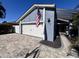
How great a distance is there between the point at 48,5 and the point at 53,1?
0.79m

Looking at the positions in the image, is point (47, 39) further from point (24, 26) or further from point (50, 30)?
point (24, 26)

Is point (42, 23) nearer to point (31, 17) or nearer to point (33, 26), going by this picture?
point (33, 26)

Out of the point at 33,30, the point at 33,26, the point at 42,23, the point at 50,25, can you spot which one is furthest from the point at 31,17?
the point at 50,25

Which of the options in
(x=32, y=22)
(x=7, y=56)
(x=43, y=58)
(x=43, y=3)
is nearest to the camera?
(x=43, y=58)

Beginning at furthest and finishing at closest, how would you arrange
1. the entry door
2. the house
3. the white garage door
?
1. the white garage door
2. the house
3. the entry door

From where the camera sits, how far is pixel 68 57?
305 inches

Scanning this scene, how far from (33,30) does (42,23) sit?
2.43 m

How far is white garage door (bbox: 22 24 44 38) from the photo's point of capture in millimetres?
14094

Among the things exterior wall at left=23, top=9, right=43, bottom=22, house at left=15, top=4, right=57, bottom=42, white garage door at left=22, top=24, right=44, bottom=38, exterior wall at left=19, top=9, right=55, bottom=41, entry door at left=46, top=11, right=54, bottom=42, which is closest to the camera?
entry door at left=46, top=11, right=54, bottom=42

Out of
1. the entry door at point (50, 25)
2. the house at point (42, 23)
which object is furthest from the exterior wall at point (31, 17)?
the entry door at point (50, 25)

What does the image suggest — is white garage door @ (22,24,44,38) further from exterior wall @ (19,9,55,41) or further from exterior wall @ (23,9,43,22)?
exterior wall @ (23,9,43,22)

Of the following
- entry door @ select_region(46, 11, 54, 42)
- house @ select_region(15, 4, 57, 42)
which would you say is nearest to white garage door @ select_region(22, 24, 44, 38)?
house @ select_region(15, 4, 57, 42)

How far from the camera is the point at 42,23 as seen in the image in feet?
44.9

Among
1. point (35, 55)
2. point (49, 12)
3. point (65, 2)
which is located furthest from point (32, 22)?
point (35, 55)
